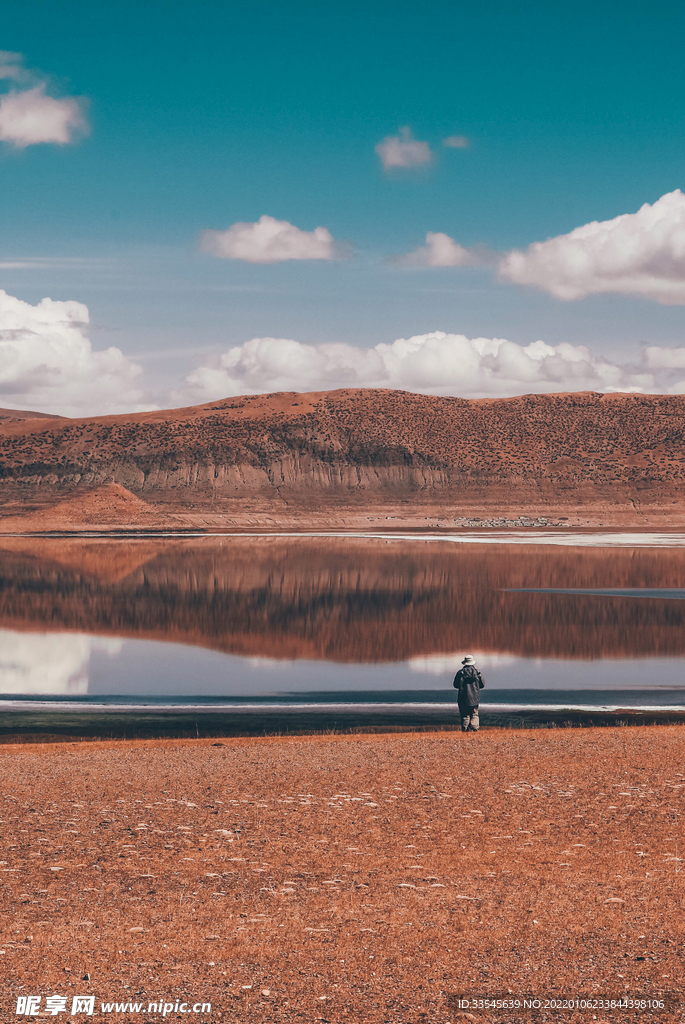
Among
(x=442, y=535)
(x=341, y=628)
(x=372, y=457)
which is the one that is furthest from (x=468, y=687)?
(x=372, y=457)

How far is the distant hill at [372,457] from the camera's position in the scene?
5541 inches

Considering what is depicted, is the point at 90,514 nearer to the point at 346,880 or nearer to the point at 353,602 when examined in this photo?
the point at 353,602

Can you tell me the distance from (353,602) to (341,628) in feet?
22.0

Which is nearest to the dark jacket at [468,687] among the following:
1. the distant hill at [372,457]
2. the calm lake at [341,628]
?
the calm lake at [341,628]

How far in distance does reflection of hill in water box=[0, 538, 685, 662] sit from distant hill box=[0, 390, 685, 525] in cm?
6742

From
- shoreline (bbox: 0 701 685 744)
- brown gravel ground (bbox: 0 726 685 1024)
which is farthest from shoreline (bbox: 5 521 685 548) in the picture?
brown gravel ground (bbox: 0 726 685 1024)

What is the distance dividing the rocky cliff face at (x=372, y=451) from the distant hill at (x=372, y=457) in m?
0.30

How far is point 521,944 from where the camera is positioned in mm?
7125

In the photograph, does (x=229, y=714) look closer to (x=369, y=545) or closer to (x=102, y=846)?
(x=102, y=846)

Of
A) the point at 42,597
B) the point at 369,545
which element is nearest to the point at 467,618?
the point at 42,597

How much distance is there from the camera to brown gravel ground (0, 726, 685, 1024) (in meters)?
6.42

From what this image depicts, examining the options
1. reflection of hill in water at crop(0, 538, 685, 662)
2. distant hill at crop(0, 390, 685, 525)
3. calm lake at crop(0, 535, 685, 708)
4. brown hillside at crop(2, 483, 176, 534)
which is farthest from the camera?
distant hill at crop(0, 390, 685, 525)

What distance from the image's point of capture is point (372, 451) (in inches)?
6245

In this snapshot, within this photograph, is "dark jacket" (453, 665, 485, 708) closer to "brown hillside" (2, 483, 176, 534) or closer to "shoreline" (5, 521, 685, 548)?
"shoreline" (5, 521, 685, 548)
